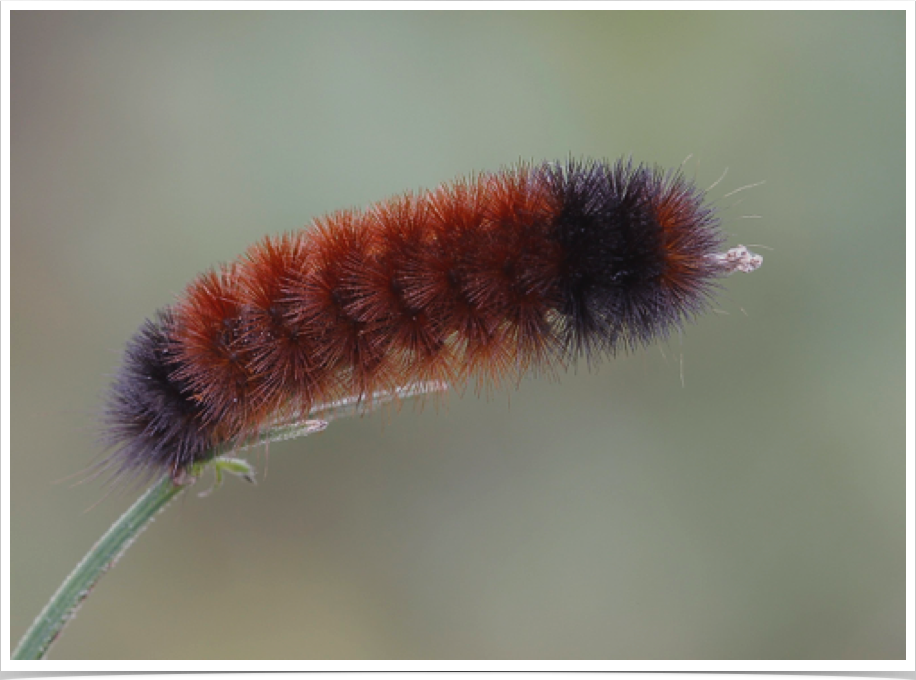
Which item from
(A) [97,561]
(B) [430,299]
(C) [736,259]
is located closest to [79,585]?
(A) [97,561]

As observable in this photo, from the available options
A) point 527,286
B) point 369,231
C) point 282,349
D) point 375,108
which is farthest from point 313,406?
point 375,108

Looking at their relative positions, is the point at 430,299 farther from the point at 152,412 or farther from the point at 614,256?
the point at 152,412

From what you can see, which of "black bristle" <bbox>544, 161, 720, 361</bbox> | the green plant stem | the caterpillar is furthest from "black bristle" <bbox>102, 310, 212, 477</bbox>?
"black bristle" <bbox>544, 161, 720, 361</bbox>

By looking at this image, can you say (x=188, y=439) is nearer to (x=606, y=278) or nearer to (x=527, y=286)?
(x=527, y=286)

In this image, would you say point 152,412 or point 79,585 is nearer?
point 79,585

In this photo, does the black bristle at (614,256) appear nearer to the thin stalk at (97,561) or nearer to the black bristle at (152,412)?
the thin stalk at (97,561)

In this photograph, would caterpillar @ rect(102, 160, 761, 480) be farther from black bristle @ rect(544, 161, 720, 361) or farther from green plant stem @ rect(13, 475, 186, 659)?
green plant stem @ rect(13, 475, 186, 659)
